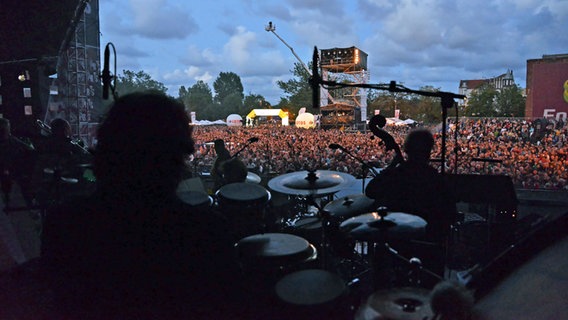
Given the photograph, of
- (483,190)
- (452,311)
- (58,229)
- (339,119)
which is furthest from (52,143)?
(339,119)

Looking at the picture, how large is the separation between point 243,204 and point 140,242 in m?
2.13

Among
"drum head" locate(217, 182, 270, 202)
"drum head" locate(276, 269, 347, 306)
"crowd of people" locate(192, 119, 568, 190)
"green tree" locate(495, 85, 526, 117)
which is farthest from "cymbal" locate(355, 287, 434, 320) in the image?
"green tree" locate(495, 85, 526, 117)

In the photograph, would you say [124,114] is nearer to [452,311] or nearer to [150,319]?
[150,319]

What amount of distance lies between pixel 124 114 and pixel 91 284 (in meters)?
0.46

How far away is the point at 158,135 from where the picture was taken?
112 centimetres

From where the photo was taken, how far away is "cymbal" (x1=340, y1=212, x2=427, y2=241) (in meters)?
2.11

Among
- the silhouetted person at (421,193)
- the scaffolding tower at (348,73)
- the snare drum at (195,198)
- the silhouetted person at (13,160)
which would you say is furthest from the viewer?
the scaffolding tower at (348,73)

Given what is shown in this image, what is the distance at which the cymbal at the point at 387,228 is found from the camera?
6.93 feet

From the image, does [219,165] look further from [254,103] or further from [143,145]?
[254,103]

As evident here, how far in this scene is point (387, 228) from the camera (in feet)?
7.00

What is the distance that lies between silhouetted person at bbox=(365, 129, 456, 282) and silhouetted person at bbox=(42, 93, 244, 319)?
1.89m

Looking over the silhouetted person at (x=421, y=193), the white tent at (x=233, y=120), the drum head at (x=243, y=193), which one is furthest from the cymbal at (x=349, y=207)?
the white tent at (x=233, y=120)

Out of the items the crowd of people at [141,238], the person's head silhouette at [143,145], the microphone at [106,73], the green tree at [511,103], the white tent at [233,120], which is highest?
the green tree at [511,103]

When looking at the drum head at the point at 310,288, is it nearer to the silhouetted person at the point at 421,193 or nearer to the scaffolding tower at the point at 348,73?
the silhouetted person at the point at 421,193
